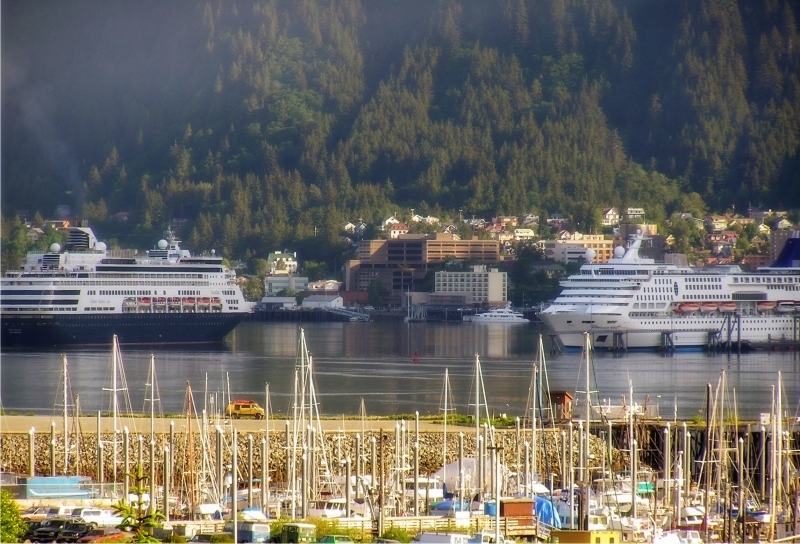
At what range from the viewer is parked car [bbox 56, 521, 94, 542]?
9.27m

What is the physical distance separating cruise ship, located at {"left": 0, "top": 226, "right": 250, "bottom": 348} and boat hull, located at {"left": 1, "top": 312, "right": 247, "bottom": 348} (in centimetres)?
2

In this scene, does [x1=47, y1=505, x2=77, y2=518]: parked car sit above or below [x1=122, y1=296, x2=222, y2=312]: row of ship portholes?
below

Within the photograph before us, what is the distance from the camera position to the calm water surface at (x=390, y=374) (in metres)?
20.7

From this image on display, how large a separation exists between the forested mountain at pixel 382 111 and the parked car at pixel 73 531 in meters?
63.8

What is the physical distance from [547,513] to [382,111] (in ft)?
273

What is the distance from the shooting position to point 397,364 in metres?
30.4

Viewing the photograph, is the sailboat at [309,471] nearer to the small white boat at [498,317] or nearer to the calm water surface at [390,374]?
the calm water surface at [390,374]

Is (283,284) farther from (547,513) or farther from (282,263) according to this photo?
(547,513)

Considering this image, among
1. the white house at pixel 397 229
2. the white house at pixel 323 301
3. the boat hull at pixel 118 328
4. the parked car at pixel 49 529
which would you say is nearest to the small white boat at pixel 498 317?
the white house at pixel 323 301

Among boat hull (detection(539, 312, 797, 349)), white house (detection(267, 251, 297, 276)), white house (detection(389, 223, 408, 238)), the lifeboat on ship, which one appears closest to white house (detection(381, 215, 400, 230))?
white house (detection(389, 223, 408, 238))

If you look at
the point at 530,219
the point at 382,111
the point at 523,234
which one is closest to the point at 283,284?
the point at 523,234

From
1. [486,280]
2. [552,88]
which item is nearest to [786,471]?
[486,280]

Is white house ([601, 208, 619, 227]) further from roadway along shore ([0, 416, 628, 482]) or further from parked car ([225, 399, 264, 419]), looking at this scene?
roadway along shore ([0, 416, 628, 482])

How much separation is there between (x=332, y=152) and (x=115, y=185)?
13.3 m
